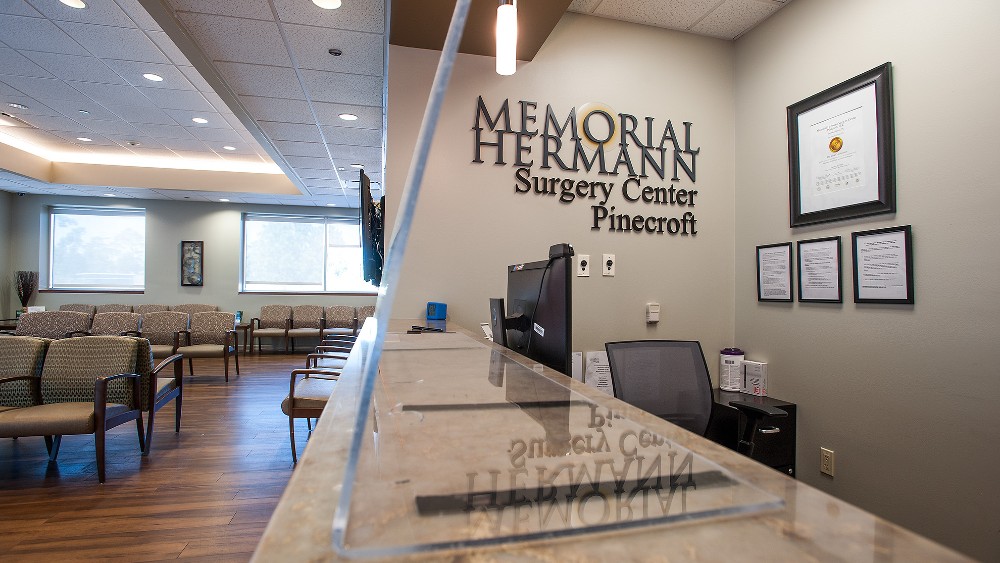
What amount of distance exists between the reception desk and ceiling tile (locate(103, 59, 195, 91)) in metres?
4.53

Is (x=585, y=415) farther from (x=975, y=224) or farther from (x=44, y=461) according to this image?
(x=44, y=461)

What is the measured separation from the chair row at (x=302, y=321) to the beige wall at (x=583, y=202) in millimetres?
6244

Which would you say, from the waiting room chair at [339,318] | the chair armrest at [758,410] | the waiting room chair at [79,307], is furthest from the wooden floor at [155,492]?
the waiting room chair at [79,307]

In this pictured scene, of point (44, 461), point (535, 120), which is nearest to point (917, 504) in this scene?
point (535, 120)

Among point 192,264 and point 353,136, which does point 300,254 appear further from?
point 353,136

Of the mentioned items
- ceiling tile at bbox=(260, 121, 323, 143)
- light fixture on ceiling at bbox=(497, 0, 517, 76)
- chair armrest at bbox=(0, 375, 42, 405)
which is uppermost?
ceiling tile at bbox=(260, 121, 323, 143)

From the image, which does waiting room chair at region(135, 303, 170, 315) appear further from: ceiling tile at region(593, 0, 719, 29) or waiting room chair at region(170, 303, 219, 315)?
ceiling tile at region(593, 0, 719, 29)

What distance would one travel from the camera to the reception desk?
0.45m

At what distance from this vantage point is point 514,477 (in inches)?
25.1

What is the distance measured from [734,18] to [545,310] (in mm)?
2554

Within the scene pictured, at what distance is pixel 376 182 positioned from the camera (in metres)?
8.42

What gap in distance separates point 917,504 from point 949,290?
942mm

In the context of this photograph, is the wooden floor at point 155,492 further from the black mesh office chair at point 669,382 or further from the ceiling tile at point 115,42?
the ceiling tile at point 115,42

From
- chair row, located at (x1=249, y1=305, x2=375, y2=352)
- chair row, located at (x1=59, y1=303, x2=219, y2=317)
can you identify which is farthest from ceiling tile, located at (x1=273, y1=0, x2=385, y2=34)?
chair row, located at (x1=59, y1=303, x2=219, y2=317)
